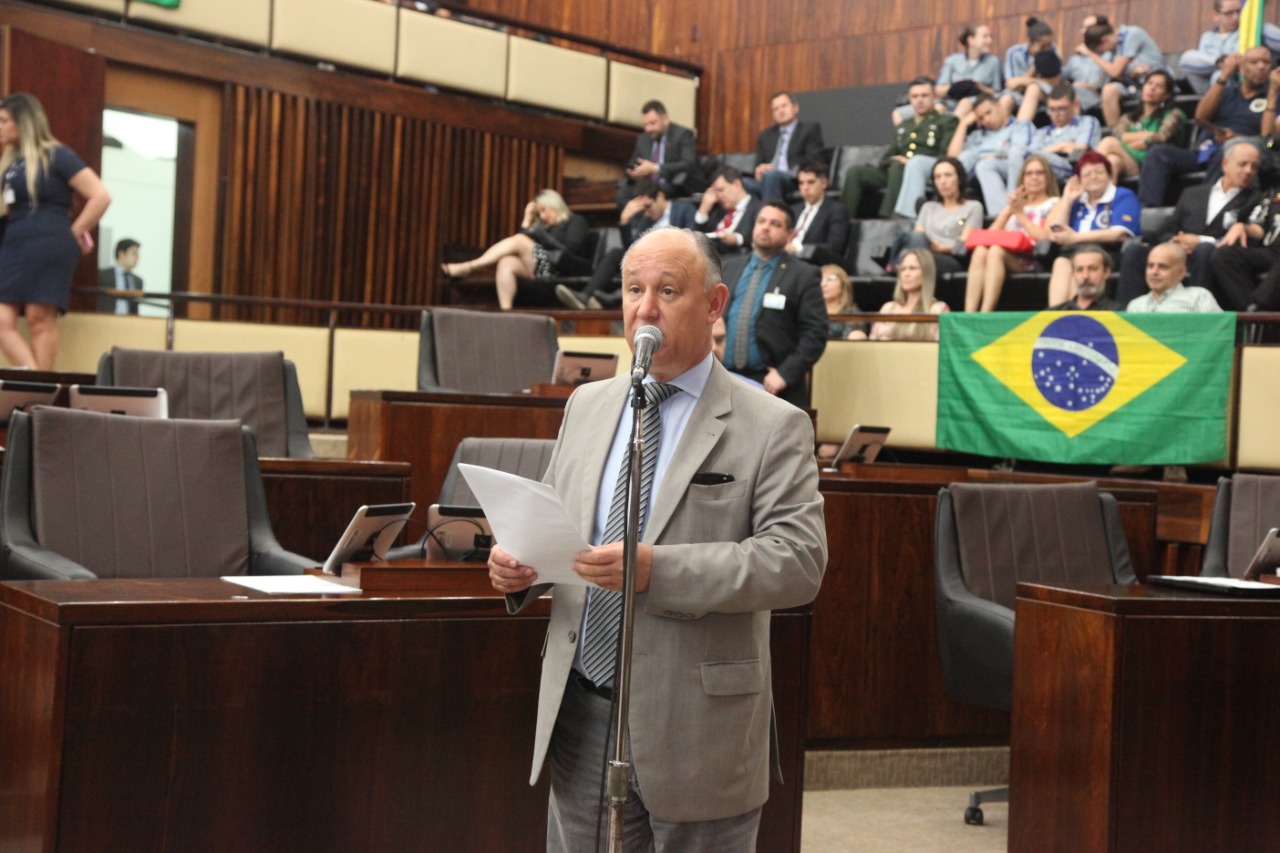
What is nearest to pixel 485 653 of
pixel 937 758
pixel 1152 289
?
pixel 937 758

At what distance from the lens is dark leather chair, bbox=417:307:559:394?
6.32m

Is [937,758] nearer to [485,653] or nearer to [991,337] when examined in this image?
[991,337]

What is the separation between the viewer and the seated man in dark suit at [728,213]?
8.58 meters

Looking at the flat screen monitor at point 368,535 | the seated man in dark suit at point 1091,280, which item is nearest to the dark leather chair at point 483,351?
the seated man in dark suit at point 1091,280

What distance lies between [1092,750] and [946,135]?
6295mm

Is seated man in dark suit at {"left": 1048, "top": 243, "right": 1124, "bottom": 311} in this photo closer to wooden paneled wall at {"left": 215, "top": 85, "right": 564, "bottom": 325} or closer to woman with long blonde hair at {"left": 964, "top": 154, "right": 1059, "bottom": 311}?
woman with long blonde hair at {"left": 964, "top": 154, "right": 1059, "bottom": 311}

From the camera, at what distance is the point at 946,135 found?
9000 millimetres

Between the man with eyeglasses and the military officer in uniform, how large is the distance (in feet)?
1.71

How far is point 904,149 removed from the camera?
9164 mm

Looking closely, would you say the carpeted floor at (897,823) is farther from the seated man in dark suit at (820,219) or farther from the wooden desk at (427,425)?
the seated man in dark suit at (820,219)

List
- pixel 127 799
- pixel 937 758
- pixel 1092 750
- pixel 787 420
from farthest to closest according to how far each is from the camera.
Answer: pixel 937 758
pixel 1092 750
pixel 127 799
pixel 787 420

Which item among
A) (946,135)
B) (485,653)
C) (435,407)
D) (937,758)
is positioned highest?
(946,135)

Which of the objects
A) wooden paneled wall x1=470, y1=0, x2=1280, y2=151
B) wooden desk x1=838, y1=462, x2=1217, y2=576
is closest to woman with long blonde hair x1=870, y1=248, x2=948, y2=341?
wooden desk x1=838, y1=462, x2=1217, y2=576

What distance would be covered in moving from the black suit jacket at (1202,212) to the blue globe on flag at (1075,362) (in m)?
1.49
